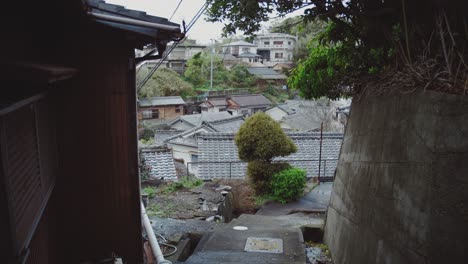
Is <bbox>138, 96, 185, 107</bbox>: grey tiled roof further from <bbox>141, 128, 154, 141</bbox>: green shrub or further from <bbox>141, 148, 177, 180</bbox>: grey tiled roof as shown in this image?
<bbox>141, 148, 177, 180</bbox>: grey tiled roof

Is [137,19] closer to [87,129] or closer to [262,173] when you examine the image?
[87,129]

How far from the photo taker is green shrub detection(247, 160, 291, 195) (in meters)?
12.7

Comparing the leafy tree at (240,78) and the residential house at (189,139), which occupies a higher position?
the leafy tree at (240,78)

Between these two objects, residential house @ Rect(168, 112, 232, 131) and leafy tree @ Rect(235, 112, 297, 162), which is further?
residential house @ Rect(168, 112, 232, 131)

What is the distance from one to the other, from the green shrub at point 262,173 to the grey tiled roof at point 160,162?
197 inches

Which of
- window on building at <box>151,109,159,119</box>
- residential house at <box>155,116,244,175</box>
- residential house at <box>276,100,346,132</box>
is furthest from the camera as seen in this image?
window on building at <box>151,109,159,119</box>

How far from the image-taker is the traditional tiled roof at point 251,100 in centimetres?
3638

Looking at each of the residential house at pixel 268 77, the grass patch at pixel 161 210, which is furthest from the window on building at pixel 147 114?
the grass patch at pixel 161 210

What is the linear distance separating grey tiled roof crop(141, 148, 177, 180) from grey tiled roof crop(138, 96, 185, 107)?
16960 millimetres

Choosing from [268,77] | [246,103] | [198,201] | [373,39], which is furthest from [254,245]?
[268,77]

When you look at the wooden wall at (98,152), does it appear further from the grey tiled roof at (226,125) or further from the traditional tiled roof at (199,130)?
the grey tiled roof at (226,125)

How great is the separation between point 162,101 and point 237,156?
1884 cm

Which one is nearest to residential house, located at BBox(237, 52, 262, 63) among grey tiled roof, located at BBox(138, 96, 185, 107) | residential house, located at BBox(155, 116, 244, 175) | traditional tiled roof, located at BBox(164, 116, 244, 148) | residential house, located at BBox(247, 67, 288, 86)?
residential house, located at BBox(247, 67, 288, 86)

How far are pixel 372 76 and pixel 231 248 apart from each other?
412cm
